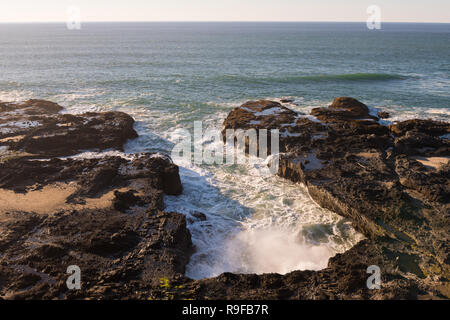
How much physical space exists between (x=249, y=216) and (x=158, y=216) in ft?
13.9

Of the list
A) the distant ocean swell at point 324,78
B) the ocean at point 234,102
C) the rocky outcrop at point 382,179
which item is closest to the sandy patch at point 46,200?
the ocean at point 234,102

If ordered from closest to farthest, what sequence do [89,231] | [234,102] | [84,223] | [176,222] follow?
[89,231] → [84,223] → [176,222] → [234,102]

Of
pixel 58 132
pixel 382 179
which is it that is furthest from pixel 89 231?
pixel 382 179

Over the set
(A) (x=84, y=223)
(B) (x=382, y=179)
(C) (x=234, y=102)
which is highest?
(C) (x=234, y=102)

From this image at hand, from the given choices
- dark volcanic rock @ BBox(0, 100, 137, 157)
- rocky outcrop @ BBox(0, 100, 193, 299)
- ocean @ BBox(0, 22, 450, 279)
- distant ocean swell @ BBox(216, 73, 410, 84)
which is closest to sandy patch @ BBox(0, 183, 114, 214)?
rocky outcrop @ BBox(0, 100, 193, 299)

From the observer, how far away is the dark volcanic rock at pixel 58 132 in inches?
719

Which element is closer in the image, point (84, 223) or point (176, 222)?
point (84, 223)

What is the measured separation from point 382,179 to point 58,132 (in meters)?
19.5

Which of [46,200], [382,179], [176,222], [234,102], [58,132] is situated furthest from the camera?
[234,102]

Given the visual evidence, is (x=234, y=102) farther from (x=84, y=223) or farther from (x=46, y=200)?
(x=84, y=223)

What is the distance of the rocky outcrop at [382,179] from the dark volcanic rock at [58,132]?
28.3 ft

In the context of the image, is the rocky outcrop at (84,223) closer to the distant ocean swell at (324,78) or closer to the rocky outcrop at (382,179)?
the rocky outcrop at (382,179)

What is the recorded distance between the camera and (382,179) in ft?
46.6
